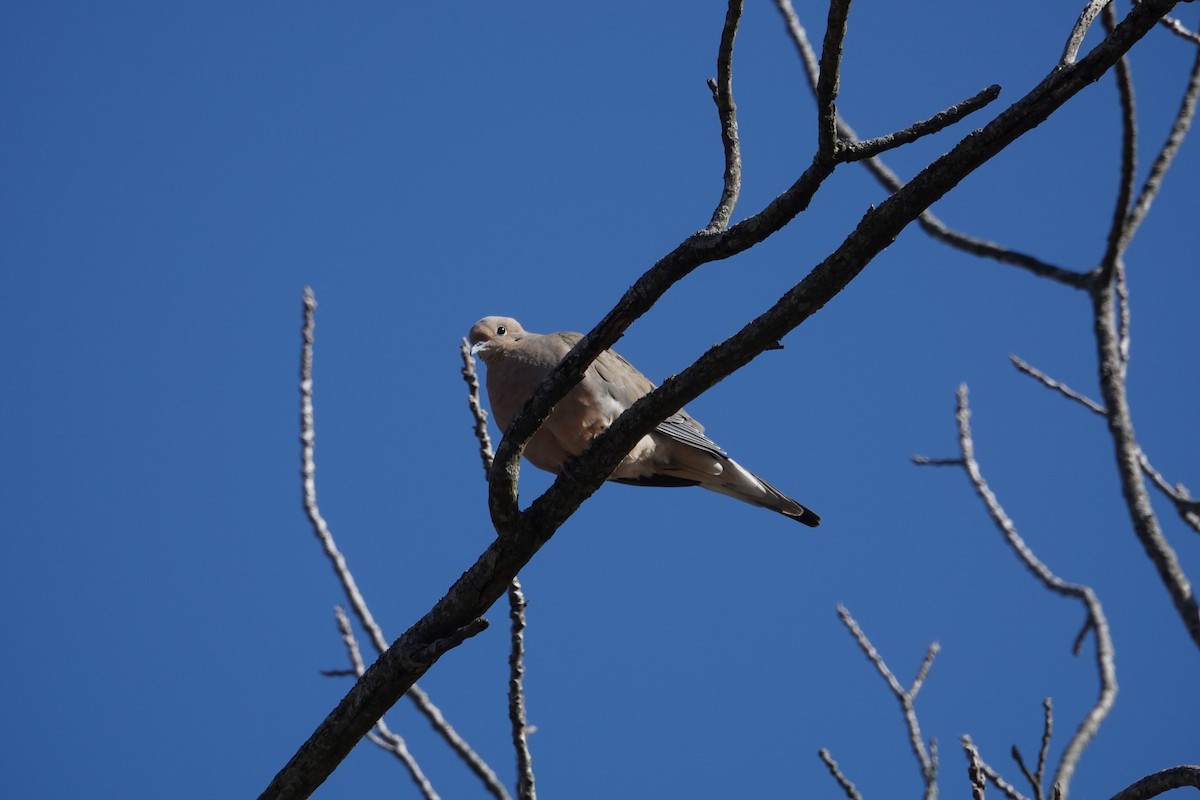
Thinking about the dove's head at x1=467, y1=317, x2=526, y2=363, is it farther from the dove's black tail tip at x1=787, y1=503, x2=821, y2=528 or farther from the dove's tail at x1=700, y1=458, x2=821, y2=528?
the dove's black tail tip at x1=787, y1=503, x2=821, y2=528

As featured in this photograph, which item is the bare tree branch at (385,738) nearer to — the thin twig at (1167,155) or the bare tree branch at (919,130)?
the bare tree branch at (919,130)

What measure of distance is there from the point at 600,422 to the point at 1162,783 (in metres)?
2.40

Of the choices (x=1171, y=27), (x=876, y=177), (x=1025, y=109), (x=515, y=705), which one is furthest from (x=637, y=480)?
(x=1025, y=109)

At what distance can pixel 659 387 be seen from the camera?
2.86 metres

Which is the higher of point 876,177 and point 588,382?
point 876,177

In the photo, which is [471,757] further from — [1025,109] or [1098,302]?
[1098,302]

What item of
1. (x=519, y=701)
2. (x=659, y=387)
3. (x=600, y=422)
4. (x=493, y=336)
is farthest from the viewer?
(x=493, y=336)

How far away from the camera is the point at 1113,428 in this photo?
494 centimetres

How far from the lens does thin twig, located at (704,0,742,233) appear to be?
275cm

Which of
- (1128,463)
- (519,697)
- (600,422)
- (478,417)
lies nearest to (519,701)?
(519,697)

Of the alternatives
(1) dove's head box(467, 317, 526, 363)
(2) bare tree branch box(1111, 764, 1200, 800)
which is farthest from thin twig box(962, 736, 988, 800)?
(1) dove's head box(467, 317, 526, 363)

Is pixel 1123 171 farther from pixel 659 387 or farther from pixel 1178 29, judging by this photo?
pixel 659 387

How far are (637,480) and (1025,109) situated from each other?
3096mm

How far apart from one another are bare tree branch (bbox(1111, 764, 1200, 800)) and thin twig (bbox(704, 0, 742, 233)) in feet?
4.97
